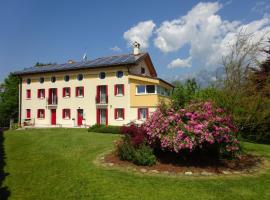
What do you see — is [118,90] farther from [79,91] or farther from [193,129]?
[193,129]

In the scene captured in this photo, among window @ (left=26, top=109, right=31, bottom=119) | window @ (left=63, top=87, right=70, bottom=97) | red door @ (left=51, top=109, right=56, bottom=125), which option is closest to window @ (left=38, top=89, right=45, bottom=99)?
red door @ (left=51, top=109, right=56, bottom=125)

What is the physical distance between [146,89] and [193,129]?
19.3 meters

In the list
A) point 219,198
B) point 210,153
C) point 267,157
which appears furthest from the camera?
point 267,157

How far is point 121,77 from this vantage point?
3058 centimetres

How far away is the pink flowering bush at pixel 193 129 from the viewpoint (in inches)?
376

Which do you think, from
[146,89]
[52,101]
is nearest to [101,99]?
[146,89]

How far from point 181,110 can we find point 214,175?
2738 millimetres

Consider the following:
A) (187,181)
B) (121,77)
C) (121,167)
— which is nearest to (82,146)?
(121,167)

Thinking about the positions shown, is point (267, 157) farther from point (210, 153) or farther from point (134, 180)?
point (134, 180)

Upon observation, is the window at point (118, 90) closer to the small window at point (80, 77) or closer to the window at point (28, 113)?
the small window at point (80, 77)

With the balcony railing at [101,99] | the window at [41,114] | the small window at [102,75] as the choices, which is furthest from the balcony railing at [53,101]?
the small window at [102,75]

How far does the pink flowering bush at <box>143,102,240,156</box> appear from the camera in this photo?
31.3ft

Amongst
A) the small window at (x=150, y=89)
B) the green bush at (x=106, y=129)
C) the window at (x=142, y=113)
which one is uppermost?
the small window at (x=150, y=89)

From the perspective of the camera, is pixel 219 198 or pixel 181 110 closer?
pixel 219 198
